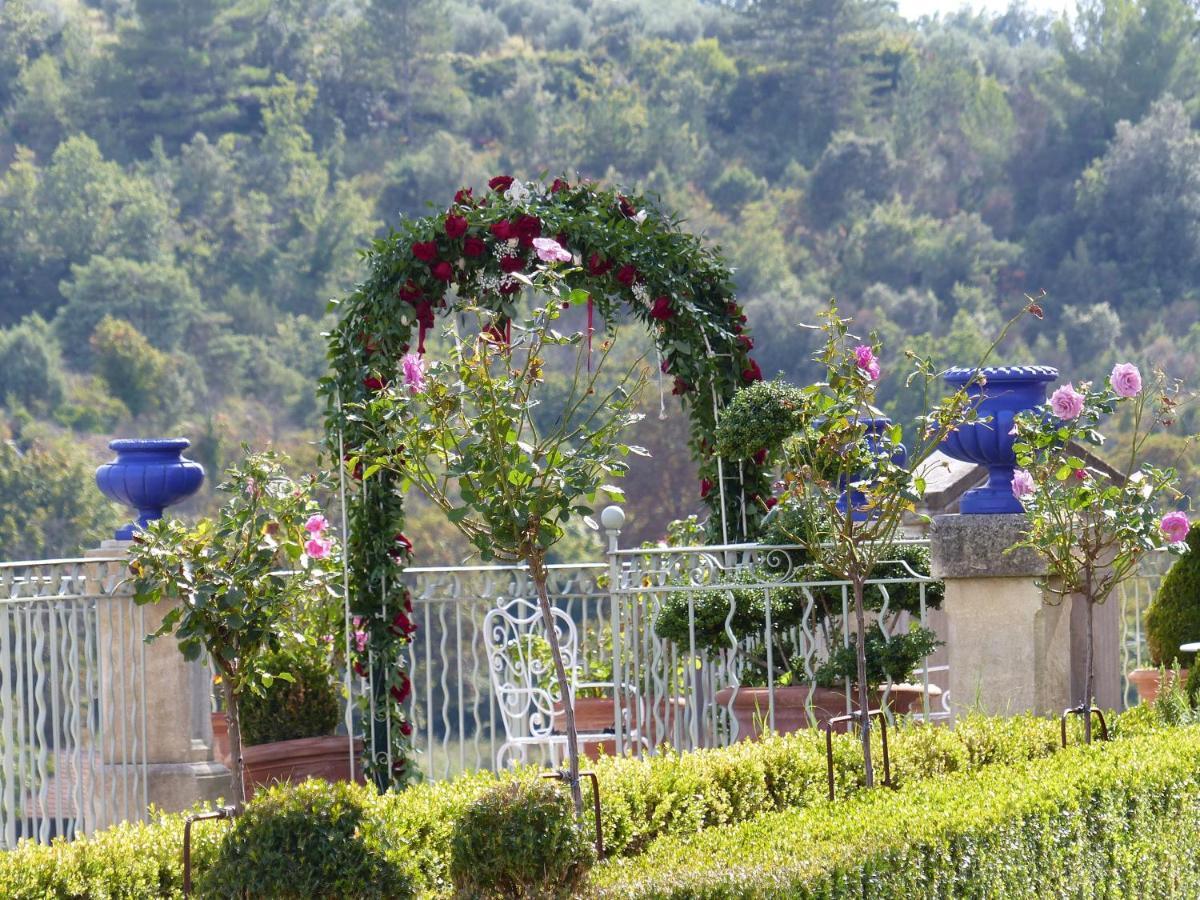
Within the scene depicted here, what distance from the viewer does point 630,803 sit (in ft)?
15.2

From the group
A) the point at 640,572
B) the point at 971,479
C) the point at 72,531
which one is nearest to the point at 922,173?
the point at 72,531

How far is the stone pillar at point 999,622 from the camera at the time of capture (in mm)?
6219

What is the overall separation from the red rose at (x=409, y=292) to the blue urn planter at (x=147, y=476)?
1.10 meters

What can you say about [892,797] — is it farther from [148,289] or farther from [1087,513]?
[148,289]

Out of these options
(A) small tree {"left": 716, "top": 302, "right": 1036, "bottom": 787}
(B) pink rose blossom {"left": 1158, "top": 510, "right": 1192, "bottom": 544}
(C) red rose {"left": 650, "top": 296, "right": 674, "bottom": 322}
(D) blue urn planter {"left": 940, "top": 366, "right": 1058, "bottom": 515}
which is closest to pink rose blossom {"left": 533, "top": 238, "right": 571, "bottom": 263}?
(A) small tree {"left": 716, "top": 302, "right": 1036, "bottom": 787}

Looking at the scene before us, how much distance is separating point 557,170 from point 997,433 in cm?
4915

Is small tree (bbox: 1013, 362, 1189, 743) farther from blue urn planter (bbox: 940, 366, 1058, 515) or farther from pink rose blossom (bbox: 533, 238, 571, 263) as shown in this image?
pink rose blossom (bbox: 533, 238, 571, 263)

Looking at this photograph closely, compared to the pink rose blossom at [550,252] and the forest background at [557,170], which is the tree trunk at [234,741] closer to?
the pink rose blossom at [550,252]

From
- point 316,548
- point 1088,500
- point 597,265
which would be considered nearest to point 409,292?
point 597,265

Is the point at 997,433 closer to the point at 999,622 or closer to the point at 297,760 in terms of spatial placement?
the point at 999,622

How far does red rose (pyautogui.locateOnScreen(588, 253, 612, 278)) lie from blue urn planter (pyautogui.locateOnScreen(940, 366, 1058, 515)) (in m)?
1.65

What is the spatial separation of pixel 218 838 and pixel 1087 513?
2944 mm

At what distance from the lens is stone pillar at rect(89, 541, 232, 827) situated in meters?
7.14

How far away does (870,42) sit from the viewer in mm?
55875
